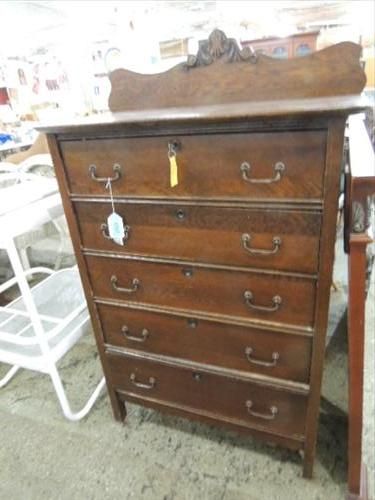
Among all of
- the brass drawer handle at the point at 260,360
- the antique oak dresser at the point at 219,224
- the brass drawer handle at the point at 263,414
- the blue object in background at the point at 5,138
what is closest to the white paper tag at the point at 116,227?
the antique oak dresser at the point at 219,224

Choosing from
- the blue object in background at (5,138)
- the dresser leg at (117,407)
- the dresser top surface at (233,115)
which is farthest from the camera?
the blue object in background at (5,138)

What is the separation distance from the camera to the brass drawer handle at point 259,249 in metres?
0.80

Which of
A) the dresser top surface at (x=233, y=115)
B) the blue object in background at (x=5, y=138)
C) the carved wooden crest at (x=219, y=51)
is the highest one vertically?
the carved wooden crest at (x=219, y=51)

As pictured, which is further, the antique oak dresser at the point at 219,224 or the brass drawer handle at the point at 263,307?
the brass drawer handle at the point at 263,307

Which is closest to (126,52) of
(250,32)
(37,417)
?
(37,417)

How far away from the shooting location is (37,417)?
1446mm

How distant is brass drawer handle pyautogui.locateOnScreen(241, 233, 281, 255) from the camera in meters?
0.80

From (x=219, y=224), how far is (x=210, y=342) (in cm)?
37

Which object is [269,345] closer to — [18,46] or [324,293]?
[324,293]

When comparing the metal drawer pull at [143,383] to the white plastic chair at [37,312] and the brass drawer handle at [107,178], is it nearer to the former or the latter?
the white plastic chair at [37,312]

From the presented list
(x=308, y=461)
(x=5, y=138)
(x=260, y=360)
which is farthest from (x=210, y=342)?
(x=5, y=138)

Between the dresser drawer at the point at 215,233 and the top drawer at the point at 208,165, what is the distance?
43 mm

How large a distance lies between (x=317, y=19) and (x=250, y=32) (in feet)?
6.77

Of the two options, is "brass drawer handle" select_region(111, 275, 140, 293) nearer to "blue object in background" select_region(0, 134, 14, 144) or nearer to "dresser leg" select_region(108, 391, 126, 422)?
"dresser leg" select_region(108, 391, 126, 422)
